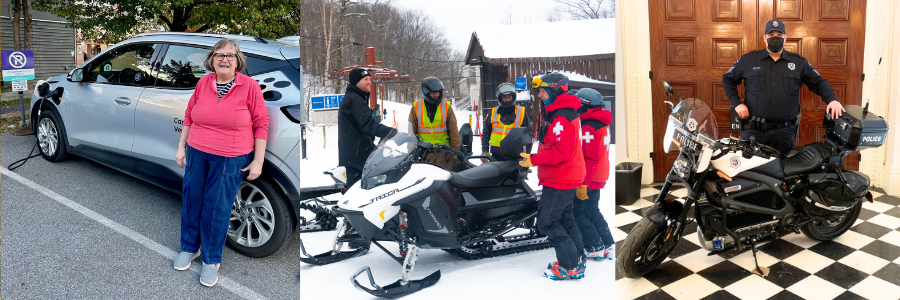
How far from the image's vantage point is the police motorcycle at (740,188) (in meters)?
2.62

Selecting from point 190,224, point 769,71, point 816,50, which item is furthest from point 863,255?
point 190,224

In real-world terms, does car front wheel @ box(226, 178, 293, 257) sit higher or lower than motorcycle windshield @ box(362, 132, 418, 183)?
lower

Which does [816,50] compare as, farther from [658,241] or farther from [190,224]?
[190,224]

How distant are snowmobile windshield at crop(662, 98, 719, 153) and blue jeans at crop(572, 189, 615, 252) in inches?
64.8

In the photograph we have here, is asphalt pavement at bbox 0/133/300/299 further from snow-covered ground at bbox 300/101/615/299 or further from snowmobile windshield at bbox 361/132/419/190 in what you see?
snowmobile windshield at bbox 361/132/419/190

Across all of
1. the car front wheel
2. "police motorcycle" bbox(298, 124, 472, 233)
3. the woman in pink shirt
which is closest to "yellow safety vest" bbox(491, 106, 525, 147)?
"police motorcycle" bbox(298, 124, 472, 233)

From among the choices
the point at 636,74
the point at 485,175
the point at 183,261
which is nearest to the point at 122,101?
the point at 183,261

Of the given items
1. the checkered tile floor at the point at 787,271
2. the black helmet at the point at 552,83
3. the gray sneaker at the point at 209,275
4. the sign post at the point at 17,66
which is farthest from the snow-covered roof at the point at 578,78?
the sign post at the point at 17,66

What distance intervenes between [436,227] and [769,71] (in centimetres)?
295

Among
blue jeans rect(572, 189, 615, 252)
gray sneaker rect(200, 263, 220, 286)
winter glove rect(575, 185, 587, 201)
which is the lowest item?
gray sneaker rect(200, 263, 220, 286)

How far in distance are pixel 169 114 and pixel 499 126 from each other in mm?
2426

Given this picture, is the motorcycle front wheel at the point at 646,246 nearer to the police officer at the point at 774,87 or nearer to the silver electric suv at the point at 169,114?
the police officer at the point at 774,87

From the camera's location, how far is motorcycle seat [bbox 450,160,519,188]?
1128 mm

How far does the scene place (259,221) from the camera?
2762 millimetres
